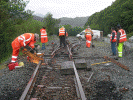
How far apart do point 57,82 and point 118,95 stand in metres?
1.74

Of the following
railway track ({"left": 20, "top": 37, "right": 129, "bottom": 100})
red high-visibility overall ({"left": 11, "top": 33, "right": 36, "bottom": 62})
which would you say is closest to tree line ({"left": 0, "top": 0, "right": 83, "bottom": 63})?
red high-visibility overall ({"left": 11, "top": 33, "right": 36, "bottom": 62})

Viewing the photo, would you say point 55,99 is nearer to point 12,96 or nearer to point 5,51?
point 12,96

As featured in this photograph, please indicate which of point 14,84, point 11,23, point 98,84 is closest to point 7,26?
point 11,23

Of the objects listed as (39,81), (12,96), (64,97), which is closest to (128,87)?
(64,97)

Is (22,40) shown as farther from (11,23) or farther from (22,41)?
(11,23)

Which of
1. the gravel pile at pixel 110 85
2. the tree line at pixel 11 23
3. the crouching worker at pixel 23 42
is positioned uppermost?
the tree line at pixel 11 23

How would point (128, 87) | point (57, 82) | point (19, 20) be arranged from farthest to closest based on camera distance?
point (19, 20), point (57, 82), point (128, 87)

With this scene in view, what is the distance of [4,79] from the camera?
4188mm

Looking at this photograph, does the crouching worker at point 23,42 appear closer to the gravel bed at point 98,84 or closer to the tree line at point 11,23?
the gravel bed at point 98,84

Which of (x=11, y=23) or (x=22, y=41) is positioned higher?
(x=11, y=23)

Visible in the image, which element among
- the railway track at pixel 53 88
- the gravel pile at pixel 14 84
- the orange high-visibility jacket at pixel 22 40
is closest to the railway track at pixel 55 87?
the railway track at pixel 53 88

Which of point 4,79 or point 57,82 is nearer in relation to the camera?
point 57,82

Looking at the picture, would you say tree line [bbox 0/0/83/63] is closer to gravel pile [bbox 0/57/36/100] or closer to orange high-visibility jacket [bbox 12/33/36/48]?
orange high-visibility jacket [bbox 12/33/36/48]

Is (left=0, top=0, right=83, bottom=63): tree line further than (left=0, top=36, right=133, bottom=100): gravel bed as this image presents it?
Yes
